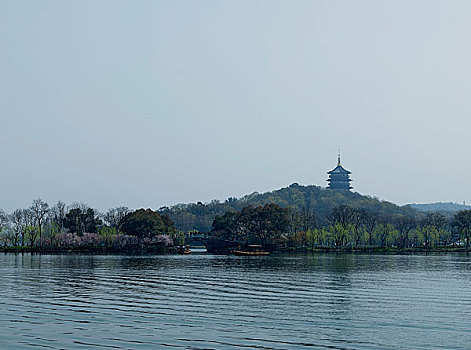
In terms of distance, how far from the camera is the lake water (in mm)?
18406

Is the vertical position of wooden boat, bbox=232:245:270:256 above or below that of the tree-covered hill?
below

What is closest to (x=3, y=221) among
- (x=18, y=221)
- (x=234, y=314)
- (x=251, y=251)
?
(x=18, y=221)

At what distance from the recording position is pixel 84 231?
4395 inches

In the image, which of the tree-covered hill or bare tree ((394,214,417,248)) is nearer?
bare tree ((394,214,417,248))

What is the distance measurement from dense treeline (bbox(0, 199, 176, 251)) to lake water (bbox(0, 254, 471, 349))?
63.5 m

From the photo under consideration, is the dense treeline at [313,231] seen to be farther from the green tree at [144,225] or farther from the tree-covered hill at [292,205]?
the tree-covered hill at [292,205]

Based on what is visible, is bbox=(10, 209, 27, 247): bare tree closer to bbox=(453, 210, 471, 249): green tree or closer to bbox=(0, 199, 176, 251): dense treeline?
bbox=(0, 199, 176, 251): dense treeline

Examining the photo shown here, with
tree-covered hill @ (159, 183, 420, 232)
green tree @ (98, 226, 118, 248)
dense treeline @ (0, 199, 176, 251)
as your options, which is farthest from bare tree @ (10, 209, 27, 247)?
tree-covered hill @ (159, 183, 420, 232)

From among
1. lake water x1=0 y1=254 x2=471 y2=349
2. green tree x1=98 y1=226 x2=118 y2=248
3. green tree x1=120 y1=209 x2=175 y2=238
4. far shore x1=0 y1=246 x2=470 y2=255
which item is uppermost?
green tree x1=120 y1=209 x2=175 y2=238

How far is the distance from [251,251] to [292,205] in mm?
70660

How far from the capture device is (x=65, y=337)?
18781 mm

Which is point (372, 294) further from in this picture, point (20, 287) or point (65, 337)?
point (20, 287)

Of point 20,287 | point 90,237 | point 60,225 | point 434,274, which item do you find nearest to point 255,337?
point 20,287

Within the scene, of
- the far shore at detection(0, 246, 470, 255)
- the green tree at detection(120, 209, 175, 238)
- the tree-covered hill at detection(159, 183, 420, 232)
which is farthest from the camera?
the tree-covered hill at detection(159, 183, 420, 232)
